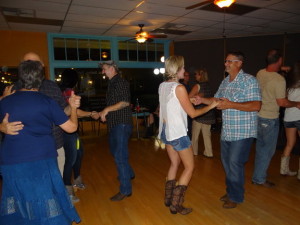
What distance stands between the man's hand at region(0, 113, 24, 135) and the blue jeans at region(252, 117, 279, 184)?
9.14 feet

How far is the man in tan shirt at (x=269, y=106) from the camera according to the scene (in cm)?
291

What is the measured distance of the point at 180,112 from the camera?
2277 millimetres

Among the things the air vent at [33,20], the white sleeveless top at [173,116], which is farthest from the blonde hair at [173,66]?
the air vent at [33,20]

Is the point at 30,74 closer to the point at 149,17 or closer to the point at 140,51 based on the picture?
the point at 149,17

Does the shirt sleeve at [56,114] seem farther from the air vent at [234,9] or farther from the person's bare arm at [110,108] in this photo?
the air vent at [234,9]

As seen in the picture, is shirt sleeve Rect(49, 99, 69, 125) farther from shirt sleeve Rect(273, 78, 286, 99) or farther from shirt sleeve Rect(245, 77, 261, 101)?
shirt sleeve Rect(273, 78, 286, 99)

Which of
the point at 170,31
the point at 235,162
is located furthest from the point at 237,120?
the point at 170,31

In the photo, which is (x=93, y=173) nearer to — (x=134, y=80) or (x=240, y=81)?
(x=240, y=81)

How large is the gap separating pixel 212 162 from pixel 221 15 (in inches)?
144

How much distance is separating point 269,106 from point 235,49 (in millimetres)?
6200

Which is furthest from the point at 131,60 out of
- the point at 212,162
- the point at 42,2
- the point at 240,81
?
the point at 240,81

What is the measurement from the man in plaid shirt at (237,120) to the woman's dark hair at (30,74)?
166 cm

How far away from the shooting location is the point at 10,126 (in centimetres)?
155

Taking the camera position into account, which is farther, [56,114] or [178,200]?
[178,200]
